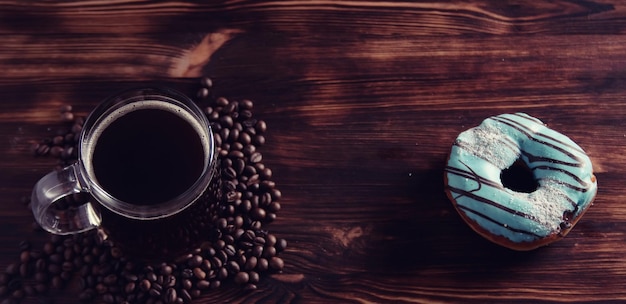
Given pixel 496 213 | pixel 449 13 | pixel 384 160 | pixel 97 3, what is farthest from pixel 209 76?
pixel 496 213

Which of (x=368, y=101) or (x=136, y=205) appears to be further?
(x=368, y=101)

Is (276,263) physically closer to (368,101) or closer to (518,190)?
(368,101)

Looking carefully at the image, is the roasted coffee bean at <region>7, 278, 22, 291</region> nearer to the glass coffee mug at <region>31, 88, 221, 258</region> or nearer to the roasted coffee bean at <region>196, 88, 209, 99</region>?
the glass coffee mug at <region>31, 88, 221, 258</region>

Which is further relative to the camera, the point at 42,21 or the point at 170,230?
the point at 42,21

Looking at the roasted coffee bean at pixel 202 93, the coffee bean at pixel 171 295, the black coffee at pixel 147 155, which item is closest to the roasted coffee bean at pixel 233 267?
the coffee bean at pixel 171 295

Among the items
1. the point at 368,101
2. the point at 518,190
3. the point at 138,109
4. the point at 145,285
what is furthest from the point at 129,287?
the point at 518,190

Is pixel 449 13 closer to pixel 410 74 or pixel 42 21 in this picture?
pixel 410 74

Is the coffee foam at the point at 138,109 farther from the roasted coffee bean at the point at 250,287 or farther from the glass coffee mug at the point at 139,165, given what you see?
the roasted coffee bean at the point at 250,287
